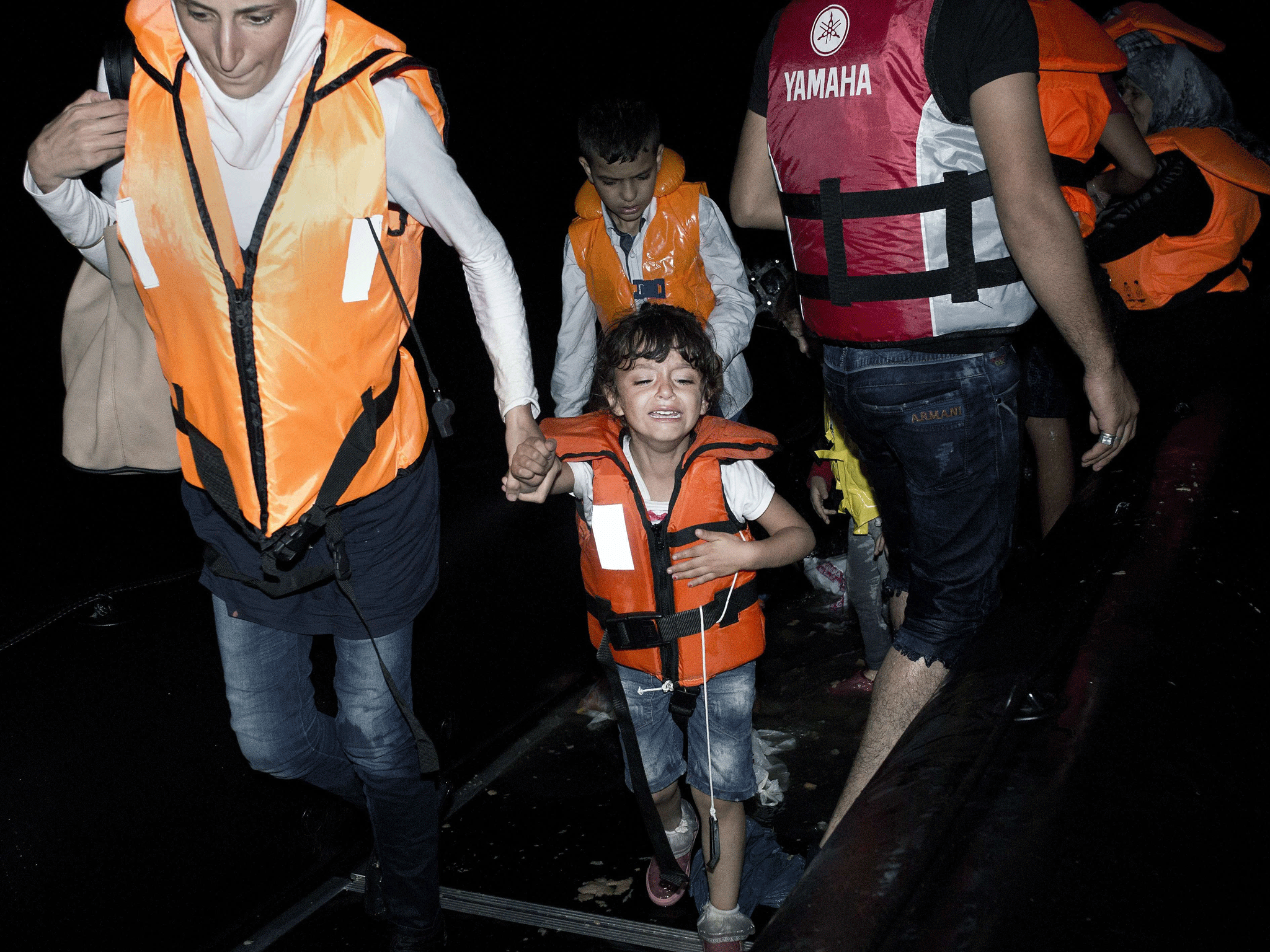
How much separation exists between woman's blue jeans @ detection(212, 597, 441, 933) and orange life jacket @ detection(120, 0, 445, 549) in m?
0.30

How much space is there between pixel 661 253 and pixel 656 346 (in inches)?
32.2

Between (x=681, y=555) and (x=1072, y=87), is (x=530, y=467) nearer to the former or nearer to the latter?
(x=681, y=555)

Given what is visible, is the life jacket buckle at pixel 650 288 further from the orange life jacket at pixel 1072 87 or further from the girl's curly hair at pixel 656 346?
the orange life jacket at pixel 1072 87

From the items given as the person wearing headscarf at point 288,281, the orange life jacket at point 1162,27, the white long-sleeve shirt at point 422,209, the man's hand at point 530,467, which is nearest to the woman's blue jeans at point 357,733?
the person wearing headscarf at point 288,281

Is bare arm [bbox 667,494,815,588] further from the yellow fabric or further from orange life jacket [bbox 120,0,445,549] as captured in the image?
the yellow fabric

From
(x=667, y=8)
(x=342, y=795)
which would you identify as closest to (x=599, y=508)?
(x=342, y=795)

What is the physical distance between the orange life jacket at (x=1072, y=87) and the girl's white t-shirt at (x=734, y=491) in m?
0.79

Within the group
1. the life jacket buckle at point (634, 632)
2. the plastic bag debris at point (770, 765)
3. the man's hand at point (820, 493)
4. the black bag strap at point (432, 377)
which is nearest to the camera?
the black bag strap at point (432, 377)

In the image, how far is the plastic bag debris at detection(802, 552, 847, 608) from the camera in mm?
3885

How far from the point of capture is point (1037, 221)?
170 centimetres

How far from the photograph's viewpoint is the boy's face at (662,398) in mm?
2113

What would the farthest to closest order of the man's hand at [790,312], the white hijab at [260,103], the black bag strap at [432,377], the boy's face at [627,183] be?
1. the man's hand at [790,312]
2. the boy's face at [627,183]
3. the black bag strap at [432,377]
4. the white hijab at [260,103]

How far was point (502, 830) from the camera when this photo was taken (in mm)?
2676

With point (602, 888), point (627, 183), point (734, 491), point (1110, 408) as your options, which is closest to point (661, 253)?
point (627, 183)
